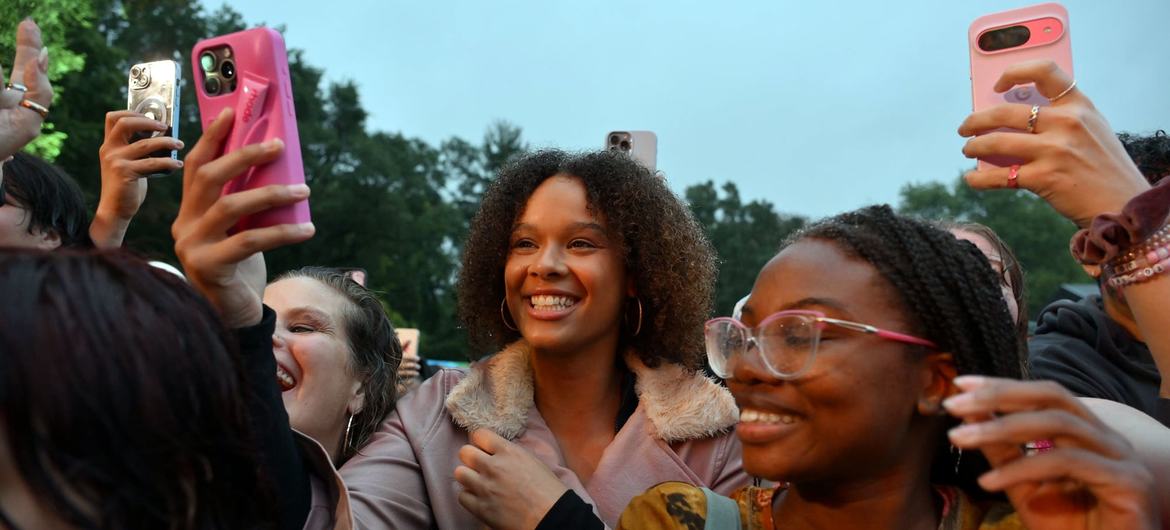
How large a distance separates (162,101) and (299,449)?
1015 mm

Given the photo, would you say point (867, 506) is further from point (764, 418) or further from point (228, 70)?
point (228, 70)

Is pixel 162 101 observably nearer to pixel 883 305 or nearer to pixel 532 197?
pixel 532 197

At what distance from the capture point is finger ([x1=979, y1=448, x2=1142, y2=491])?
65.5 inches

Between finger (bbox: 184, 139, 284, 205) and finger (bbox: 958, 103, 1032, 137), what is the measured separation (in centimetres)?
126

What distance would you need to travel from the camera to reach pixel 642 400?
3158mm

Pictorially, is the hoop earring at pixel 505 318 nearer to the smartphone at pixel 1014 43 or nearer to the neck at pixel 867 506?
the neck at pixel 867 506

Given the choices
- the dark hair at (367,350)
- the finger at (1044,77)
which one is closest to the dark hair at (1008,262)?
the finger at (1044,77)

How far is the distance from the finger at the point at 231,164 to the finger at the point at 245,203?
0.03 metres

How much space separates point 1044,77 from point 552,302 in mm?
1562

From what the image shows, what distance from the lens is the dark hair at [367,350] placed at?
3.32 meters

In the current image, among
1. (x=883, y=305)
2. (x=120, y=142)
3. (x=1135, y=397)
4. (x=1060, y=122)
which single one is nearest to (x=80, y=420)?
(x=120, y=142)

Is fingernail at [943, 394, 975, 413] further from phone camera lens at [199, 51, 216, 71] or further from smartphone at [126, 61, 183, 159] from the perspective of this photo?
smartphone at [126, 61, 183, 159]

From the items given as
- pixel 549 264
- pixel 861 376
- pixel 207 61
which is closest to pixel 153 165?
pixel 207 61

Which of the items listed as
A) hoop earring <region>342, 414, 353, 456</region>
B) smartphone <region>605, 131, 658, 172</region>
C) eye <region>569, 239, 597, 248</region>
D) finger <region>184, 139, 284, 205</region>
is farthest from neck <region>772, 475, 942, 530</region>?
smartphone <region>605, 131, 658, 172</region>
